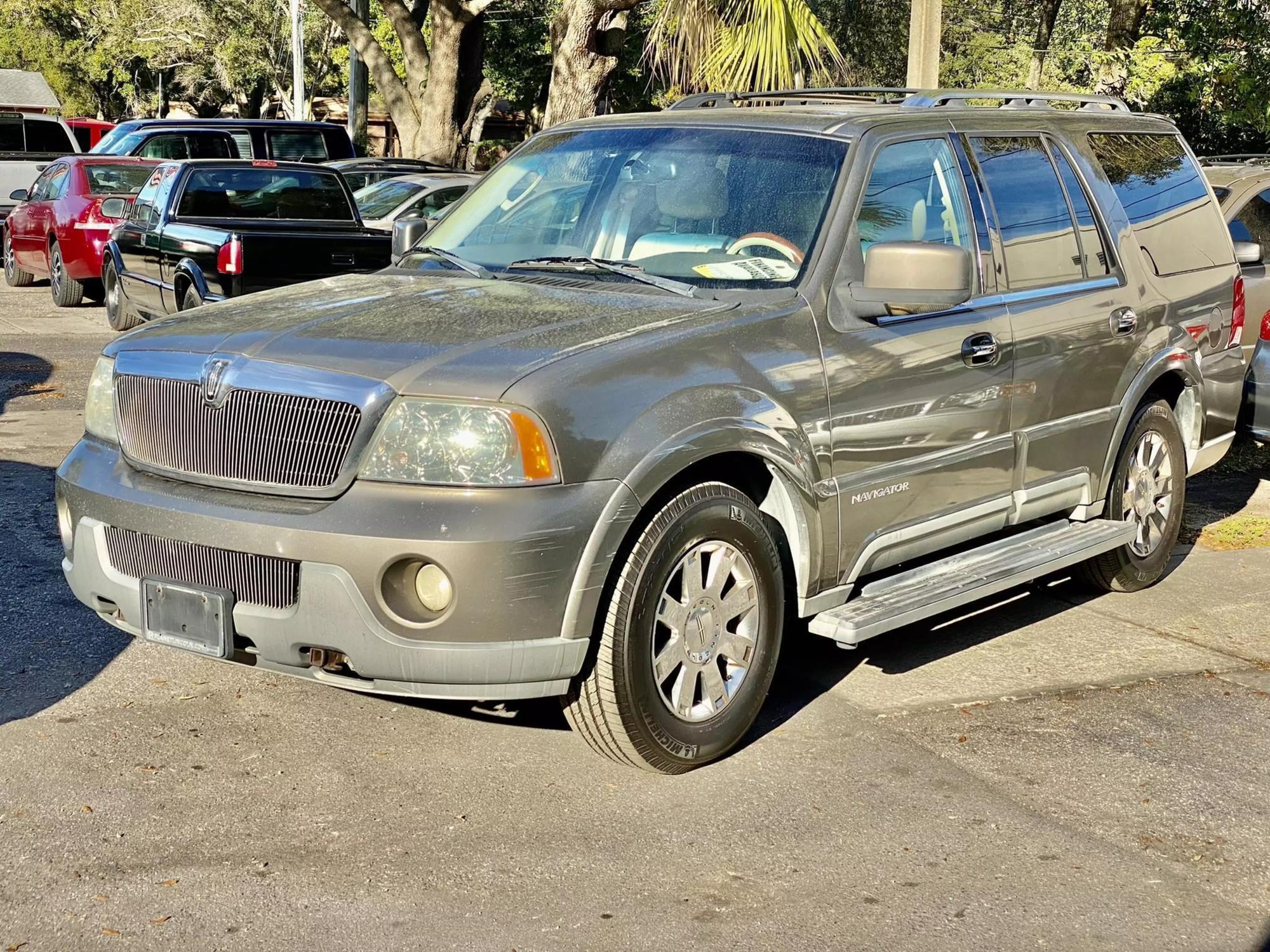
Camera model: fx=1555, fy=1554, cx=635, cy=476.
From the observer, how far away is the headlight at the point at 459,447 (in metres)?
3.99

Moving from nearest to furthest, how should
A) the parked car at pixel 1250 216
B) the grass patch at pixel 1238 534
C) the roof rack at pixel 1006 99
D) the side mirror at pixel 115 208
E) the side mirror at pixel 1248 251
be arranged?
the roof rack at pixel 1006 99, the grass patch at pixel 1238 534, the side mirror at pixel 1248 251, the parked car at pixel 1250 216, the side mirror at pixel 115 208

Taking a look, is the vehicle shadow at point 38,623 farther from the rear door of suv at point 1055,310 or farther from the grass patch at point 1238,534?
the grass patch at point 1238,534

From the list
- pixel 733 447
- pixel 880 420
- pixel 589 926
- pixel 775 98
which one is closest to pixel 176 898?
pixel 589 926

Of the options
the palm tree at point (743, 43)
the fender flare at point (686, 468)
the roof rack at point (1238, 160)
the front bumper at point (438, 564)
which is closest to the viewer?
the front bumper at point (438, 564)

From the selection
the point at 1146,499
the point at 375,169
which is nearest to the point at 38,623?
the point at 1146,499

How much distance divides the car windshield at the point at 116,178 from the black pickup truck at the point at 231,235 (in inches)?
104

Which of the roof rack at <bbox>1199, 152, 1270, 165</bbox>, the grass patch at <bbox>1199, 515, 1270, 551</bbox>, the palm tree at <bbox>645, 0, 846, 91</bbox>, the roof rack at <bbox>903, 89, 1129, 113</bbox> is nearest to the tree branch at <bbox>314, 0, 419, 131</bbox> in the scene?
the palm tree at <bbox>645, 0, 846, 91</bbox>

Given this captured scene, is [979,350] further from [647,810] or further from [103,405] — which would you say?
[103,405]

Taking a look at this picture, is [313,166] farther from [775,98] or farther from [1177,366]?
[1177,366]

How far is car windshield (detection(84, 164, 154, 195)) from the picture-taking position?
53.6ft

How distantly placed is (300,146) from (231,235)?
10.7 meters

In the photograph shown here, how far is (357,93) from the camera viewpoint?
29.3 m

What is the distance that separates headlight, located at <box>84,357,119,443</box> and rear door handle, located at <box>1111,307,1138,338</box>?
3.72 meters

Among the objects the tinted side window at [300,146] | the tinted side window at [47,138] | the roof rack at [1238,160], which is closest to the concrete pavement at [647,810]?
the roof rack at [1238,160]
